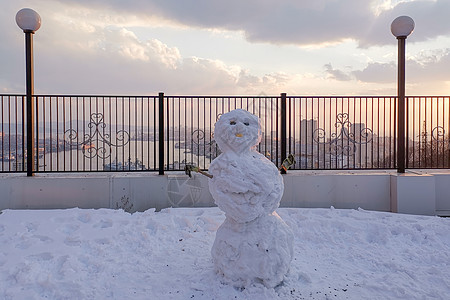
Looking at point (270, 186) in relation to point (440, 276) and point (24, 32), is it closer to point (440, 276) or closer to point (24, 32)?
point (440, 276)

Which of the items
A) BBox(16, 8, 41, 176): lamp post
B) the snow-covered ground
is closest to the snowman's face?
the snow-covered ground

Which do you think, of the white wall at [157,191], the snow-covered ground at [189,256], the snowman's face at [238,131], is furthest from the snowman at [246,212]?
the white wall at [157,191]

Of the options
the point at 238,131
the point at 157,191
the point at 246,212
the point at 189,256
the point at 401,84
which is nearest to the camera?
the point at 246,212

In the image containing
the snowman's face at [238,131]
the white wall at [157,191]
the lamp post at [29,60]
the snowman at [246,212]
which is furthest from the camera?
the lamp post at [29,60]

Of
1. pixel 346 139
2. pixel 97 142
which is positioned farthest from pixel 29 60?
pixel 346 139

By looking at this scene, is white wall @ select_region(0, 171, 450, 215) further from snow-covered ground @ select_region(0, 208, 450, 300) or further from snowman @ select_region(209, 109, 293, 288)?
snowman @ select_region(209, 109, 293, 288)

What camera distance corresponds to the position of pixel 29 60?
701 cm

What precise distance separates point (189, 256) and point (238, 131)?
2044 millimetres

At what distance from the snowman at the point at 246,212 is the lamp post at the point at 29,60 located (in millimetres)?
5222

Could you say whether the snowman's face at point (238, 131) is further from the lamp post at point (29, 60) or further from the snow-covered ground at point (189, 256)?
the lamp post at point (29, 60)

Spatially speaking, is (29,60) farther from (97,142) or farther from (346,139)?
(346,139)

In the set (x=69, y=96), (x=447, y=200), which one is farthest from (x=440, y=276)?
(x=69, y=96)

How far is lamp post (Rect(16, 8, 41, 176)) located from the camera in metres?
6.94

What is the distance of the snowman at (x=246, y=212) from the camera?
3.41 metres
